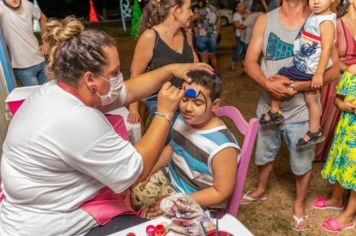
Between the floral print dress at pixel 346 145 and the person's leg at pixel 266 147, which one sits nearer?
the floral print dress at pixel 346 145

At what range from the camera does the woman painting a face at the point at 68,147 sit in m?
1.18

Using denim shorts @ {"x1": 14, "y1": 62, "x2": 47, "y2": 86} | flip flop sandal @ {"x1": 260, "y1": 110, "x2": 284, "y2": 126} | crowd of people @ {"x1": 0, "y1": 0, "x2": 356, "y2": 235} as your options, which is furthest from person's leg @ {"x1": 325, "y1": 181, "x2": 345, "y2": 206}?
denim shorts @ {"x1": 14, "y1": 62, "x2": 47, "y2": 86}

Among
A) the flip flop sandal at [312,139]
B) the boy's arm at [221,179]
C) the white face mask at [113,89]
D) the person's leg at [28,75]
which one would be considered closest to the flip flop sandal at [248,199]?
the flip flop sandal at [312,139]

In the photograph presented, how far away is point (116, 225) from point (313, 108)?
130 cm

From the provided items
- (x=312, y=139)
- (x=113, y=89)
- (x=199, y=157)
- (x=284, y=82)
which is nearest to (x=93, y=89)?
(x=113, y=89)

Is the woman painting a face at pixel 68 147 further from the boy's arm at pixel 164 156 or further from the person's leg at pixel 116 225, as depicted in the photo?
the boy's arm at pixel 164 156

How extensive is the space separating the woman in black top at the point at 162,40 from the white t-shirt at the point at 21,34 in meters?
1.45

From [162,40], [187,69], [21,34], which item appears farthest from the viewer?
[21,34]

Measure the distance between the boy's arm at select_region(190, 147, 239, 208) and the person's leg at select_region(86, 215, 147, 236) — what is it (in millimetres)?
292

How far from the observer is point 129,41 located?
27.2ft

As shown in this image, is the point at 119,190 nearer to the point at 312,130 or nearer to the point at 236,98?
the point at 312,130

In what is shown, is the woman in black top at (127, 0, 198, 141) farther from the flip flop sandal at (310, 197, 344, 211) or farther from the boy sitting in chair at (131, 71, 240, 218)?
the flip flop sandal at (310, 197, 344, 211)

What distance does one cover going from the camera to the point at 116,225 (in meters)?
1.38

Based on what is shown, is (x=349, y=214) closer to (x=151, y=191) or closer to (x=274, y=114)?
(x=274, y=114)
